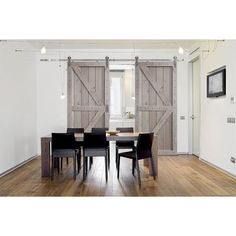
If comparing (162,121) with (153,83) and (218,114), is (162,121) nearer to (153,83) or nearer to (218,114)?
(153,83)

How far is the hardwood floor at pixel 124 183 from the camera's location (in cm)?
422

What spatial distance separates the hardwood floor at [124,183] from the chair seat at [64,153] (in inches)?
16.2

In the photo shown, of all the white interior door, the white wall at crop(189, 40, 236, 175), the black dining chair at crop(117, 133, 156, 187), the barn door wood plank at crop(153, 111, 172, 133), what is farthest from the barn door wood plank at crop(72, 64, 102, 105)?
the black dining chair at crop(117, 133, 156, 187)

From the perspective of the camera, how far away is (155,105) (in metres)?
7.64

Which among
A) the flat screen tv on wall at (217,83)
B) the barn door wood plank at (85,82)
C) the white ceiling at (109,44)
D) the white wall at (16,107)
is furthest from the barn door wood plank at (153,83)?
the white wall at (16,107)

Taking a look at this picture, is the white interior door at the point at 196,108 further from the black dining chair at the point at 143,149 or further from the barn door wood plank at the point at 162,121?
the black dining chair at the point at 143,149

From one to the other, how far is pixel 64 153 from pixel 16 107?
1.77 metres

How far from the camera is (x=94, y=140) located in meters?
4.96

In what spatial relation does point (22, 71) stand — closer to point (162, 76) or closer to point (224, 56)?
point (162, 76)

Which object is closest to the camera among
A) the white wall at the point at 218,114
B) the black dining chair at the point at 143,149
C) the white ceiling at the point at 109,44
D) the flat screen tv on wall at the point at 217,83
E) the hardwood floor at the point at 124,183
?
the hardwood floor at the point at 124,183

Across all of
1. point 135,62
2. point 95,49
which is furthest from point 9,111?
point 135,62

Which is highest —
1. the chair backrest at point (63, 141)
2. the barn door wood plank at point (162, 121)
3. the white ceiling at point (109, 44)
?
the white ceiling at point (109, 44)

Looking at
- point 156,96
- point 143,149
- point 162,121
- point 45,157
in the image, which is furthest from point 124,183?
point 156,96
